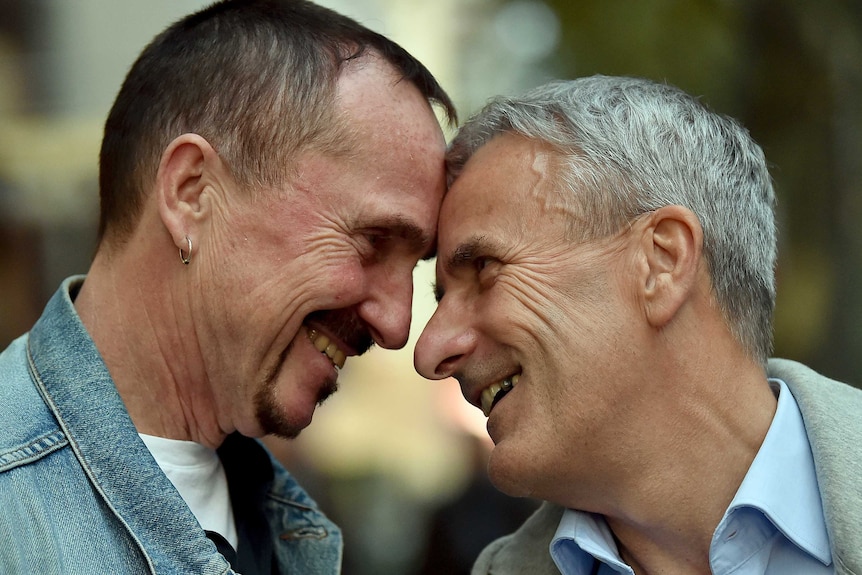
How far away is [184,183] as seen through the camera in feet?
8.25

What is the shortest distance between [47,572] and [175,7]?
3660 millimetres

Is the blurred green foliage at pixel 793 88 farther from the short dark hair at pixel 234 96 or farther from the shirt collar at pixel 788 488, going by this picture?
the shirt collar at pixel 788 488

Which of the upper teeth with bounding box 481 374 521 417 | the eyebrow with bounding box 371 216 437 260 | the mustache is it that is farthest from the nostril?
the eyebrow with bounding box 371 216 437 260

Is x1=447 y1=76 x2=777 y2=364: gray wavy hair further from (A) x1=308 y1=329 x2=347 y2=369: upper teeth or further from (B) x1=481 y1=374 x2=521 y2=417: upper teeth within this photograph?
(A) x1=308 y1=329 x2=347 y2=369: upper teeth

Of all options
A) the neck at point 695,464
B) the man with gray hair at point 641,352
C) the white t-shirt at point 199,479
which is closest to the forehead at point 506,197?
the man with gray hair at point 641,352

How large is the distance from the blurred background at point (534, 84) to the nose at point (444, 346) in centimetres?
261

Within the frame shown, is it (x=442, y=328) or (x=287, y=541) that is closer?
(x=442, y=328)

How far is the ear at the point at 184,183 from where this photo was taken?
2475 millimetres

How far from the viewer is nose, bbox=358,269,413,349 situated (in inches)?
105

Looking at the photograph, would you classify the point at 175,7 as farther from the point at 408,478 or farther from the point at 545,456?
the point at 545,456

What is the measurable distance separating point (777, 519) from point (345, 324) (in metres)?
1.25

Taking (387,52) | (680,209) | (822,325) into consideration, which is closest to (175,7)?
(387,52)

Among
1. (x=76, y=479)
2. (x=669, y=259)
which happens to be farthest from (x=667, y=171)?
(x=76, y=479)

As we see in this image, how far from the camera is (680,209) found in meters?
2.42
